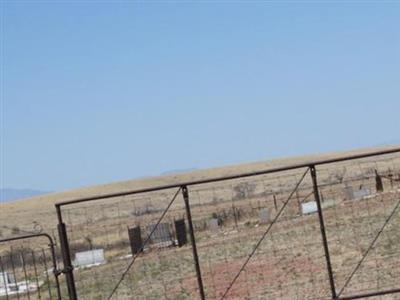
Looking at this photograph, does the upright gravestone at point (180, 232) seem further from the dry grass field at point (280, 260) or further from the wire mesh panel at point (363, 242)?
the wire mesh panel at point (363, 242)

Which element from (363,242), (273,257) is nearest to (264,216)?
(273,257)

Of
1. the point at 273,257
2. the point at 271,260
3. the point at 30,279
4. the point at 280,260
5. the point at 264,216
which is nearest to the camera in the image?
the point at 280,260

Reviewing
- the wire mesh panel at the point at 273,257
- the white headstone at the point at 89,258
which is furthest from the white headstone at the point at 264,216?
the white headstone at the point at 89,258

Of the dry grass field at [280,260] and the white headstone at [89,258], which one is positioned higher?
the white headstone at [89,258]

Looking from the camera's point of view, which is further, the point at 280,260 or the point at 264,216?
the point at 264,216

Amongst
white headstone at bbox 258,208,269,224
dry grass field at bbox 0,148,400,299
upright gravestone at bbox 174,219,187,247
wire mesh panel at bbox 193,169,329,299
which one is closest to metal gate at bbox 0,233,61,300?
dry grass field at bbox 0,148,400,299

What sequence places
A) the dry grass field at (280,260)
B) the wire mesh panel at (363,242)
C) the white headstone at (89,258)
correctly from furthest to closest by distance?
1. the white headstone at (89,258)
2. the dry grass field at (280,260)
3. the wire mesh panel at (363,242)

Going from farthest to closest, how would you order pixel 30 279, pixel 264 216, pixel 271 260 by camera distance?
1. pixel 264 216
2. pixel 30 279
3. pixel 271 260

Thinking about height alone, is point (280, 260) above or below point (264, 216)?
below

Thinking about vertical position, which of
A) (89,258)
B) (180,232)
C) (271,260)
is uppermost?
(180,232)

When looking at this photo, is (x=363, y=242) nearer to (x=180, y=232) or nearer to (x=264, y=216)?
(x=180, y=232)

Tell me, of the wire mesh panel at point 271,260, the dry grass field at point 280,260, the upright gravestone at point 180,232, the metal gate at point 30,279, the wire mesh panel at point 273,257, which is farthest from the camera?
the upright gravestone at point 180,232

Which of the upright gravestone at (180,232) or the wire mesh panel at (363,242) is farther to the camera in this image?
the upright gravestone at (180,232)

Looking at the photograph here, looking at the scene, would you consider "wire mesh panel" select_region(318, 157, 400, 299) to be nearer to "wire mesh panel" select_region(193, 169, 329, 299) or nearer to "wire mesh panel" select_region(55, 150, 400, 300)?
"wire mesh panel" select_region(55, 150, 400, 300)
